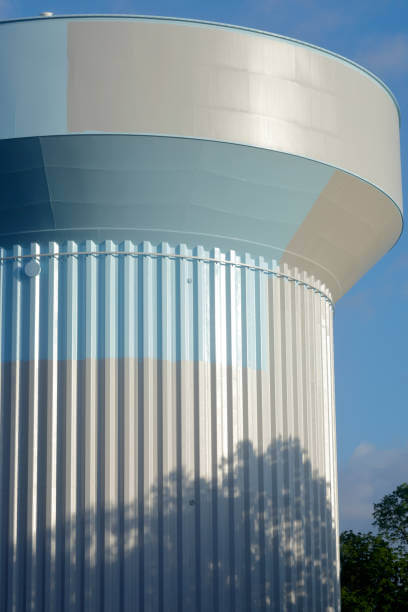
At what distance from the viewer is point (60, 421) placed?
11680mm

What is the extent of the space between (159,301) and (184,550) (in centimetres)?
283

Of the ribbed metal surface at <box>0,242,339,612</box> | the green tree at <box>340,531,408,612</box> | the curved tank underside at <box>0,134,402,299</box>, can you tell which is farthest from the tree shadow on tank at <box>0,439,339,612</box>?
the green tree at <box>340,531,408,612</box>

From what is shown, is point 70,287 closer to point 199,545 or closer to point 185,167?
point 185,167

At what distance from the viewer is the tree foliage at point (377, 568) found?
71.3ft

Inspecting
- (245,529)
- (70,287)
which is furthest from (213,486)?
(70,287)

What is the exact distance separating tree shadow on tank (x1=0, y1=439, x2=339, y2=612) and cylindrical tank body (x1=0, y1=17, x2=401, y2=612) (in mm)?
23

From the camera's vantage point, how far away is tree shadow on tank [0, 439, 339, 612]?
37.1 feet

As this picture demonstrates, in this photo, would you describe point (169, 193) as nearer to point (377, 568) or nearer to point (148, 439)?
point (148, 439)

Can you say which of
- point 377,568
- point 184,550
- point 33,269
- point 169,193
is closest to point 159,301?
point 169,193

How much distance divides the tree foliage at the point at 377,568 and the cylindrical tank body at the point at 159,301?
9584mm

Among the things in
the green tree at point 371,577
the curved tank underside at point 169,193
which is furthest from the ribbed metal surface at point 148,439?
the green tree at point 371,577

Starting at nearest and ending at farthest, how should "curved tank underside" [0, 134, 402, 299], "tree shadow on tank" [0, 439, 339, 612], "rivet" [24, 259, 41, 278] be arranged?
"tree shadow on tank" [0, 439, 339, 612] → "curved tank underside" [0, 134, 402, 299] → "rivet" [24, 259, 41, 278]

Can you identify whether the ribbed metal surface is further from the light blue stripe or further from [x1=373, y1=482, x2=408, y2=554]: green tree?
[x1=373, y1=482, x2=408, y2=554]: green tree

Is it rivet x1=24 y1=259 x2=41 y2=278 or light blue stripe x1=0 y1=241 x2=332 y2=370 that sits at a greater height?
rivet x1=24 y1=259 x2=41 y2=278
